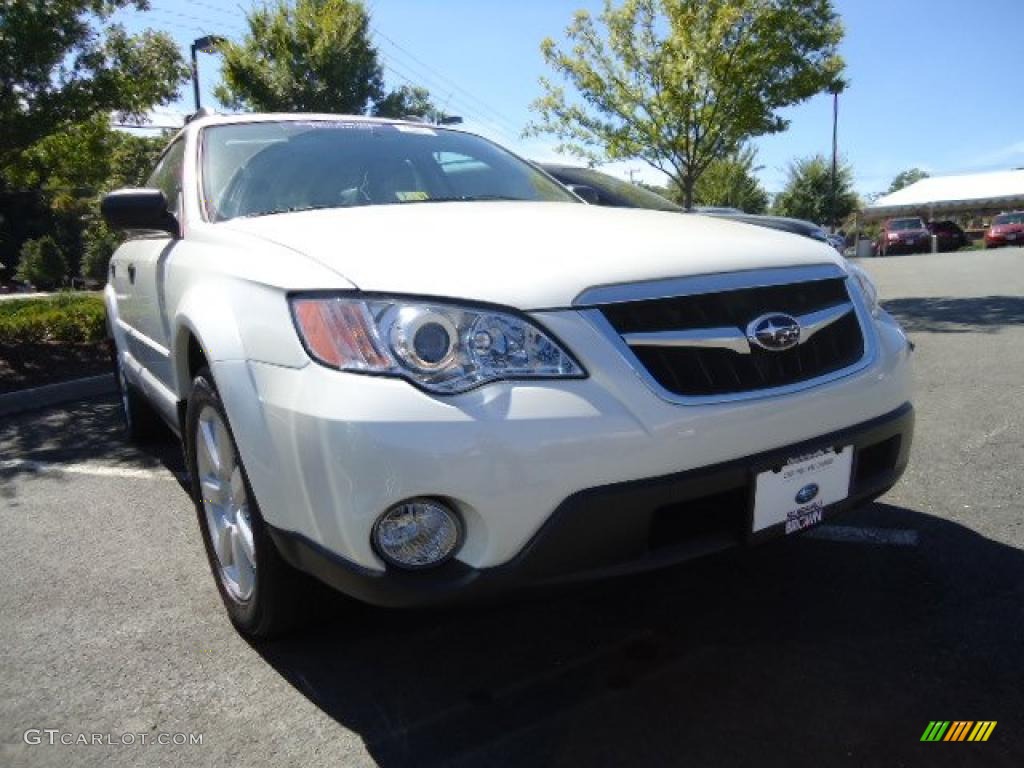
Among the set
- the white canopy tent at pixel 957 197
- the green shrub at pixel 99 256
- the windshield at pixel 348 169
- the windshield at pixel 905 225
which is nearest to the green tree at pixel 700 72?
the windshield at pixel 348 169

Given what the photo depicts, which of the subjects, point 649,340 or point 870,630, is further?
point 870,630

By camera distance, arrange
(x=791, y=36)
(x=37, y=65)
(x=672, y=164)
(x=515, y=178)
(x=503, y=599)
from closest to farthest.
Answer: (x=503, y=599) → (x=515, y=178) → (x=37, y=65) → (x=791, y=36) → (x=672, y=164)

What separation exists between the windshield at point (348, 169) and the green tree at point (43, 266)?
27434mm

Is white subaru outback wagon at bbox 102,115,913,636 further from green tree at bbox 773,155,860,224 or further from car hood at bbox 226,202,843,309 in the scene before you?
green tree at bbox 773,155,860,224

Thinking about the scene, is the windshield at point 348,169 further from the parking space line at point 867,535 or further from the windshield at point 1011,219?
the windshield at point 1011,219

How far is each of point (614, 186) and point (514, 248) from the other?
6.66m

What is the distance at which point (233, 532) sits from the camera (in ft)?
8.11

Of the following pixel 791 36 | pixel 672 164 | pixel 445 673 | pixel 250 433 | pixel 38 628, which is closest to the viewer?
pixel 250 433

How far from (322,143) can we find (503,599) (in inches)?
86.4

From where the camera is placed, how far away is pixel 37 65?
6.82 meters

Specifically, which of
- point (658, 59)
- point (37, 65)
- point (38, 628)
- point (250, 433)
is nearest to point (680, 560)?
point (250, 433)

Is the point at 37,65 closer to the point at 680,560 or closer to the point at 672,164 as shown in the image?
the point at 680,560

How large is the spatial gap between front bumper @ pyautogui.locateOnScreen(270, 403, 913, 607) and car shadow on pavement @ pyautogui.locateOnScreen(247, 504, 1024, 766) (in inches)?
3.5

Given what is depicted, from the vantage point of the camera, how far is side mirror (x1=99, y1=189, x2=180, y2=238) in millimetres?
2953
